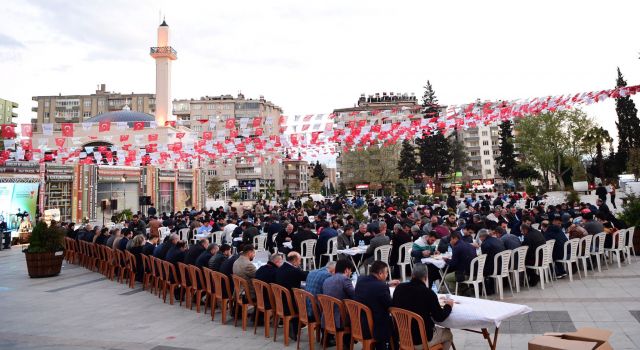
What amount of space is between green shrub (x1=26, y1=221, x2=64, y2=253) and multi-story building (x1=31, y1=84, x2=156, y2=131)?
251 ft

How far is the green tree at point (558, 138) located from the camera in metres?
47.9

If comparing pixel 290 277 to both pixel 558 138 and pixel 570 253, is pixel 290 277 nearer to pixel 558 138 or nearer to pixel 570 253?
pixel 570 253

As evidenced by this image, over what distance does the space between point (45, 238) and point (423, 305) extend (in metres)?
11.7

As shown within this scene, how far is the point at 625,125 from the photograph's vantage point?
53844 mm

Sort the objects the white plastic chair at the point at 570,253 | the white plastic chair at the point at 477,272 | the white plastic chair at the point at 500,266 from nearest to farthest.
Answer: the white plastic chair at the point at 477,272 < the white plastic chair at the point at 500,266 < the white plastic chair at the point at 570,253

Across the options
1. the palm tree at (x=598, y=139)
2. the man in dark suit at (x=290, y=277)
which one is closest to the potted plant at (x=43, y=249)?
the man in dark suit at (x=290, y=277)

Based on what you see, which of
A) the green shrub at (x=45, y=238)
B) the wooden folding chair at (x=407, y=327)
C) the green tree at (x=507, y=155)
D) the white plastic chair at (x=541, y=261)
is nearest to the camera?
the wooden folding chair at (x=407, y=327)

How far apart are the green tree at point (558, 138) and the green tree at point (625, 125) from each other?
8.97 m

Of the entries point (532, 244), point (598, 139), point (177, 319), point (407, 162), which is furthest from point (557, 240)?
point (407, 162)

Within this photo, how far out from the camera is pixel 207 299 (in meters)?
8.16

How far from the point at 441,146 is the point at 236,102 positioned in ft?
125

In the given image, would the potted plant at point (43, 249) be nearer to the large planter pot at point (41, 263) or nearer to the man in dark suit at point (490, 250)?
the large planter pot at point (41, 263)

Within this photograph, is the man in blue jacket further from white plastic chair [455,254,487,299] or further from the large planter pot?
the large planter pot

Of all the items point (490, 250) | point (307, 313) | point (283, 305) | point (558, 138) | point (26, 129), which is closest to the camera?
point (307, 313)
